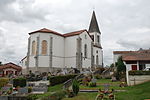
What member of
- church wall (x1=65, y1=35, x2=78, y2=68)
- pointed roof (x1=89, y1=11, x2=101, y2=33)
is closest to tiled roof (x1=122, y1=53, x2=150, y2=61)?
church wall (x1=65, y1=35, x2=78, y2=68)

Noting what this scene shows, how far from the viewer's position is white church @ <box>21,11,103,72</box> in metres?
45.9

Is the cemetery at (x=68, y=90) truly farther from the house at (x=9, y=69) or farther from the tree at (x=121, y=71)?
the house at (x=9, y=69)

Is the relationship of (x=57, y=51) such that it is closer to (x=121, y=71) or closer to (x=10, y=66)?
(x=10, y=66)

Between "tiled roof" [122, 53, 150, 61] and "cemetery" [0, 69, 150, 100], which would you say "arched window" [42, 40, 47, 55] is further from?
"tiled roof" [122, 53, 150, 61]

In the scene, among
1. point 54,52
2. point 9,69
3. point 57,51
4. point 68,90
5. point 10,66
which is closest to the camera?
point 68,90

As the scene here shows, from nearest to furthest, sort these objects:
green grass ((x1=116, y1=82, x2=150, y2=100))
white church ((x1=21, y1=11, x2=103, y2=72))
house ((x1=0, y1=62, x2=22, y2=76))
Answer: green grass ((x1=116, y1=82, x2=150, y2=100)), white church ((x1=21, y1=11, x2=103, y2=72)), house ((x1=0, y1=62, x2=22, y2=76))

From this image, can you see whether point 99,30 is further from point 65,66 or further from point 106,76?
point 106,76

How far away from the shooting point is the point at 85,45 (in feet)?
167

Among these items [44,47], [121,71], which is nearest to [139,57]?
[121,71]

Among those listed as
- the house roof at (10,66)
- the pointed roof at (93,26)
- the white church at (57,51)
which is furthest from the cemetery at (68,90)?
the pointed roof at (93,26)

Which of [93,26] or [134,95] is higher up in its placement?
[93,26]

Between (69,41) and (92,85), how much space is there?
93.2 ft

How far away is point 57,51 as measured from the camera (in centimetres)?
4903

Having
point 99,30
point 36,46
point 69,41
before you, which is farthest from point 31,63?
point 99,30
